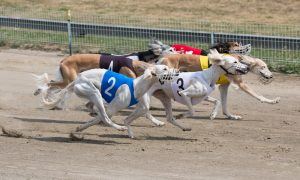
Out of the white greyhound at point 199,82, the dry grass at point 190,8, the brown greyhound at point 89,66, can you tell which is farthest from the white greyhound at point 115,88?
the dry grass at point 190,8

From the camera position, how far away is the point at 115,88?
10.8 meters

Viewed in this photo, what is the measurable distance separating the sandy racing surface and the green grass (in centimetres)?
199

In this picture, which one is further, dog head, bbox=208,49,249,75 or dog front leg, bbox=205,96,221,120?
dog front leg, bbox=205,96,221,120

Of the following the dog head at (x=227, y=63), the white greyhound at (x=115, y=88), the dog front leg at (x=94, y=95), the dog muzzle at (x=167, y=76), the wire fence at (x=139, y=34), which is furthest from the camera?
the wire fence at (x=139, y=34)

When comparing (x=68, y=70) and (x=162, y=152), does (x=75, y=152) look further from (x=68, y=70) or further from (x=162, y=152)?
(x=68, y=70)

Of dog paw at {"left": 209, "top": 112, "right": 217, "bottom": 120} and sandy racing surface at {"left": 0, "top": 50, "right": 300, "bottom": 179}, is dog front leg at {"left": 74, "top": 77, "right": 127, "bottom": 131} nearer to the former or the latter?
sandy racing surface at {"left": 0, "top": 50, "right": 300, "bottom": 179}

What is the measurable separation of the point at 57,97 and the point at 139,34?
22.7 feet

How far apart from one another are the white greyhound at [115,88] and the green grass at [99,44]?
650 cm

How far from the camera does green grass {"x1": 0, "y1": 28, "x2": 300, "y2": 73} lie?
16.9 meters

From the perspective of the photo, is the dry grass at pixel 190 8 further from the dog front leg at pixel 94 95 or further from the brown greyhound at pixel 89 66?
the dog front leg at pixel 94 95

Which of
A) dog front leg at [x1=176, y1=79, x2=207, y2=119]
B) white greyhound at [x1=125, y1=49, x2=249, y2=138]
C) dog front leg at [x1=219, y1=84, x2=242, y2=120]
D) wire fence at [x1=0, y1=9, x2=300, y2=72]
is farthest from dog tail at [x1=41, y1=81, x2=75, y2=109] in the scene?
wire fence at [x1=0, y1=9, x2=300, y2=72]

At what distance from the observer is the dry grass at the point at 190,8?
2485cm

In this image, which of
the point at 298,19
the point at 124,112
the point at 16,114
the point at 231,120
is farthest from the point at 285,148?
the point at 298,19

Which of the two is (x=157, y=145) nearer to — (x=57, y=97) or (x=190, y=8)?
(x=57, y=97)
